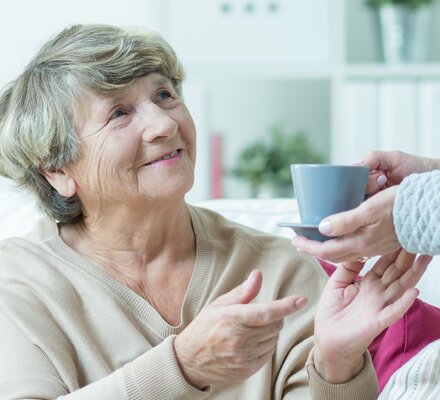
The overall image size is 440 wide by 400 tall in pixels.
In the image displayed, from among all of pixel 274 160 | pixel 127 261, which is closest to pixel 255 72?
pixel 274 160

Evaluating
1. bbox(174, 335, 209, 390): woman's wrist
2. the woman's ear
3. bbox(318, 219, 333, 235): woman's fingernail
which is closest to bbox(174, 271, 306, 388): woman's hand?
bbox(174, 335, 209, 390): woman's wrist

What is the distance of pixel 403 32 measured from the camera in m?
3.51

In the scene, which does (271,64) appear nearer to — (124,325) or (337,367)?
(124,325)

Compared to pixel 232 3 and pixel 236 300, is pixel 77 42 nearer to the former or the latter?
pixel 236 300

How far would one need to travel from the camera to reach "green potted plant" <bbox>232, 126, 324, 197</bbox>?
3.52m

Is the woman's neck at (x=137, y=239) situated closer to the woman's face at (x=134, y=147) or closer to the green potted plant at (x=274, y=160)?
the woman's face at (x=134, y=147)

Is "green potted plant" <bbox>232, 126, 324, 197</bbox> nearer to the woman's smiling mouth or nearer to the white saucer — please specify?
the woman's smiling mouth

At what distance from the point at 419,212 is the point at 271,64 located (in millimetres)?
2372

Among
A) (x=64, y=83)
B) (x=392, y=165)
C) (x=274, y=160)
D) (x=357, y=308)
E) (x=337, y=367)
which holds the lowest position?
(x=274, y=160)

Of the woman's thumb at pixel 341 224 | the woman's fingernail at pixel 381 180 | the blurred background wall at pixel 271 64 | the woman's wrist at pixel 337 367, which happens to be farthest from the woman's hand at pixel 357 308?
the blurred background wall at pixel 271 64

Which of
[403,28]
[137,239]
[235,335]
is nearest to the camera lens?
[235,335]

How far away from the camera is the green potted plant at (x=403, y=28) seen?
3.43 metres

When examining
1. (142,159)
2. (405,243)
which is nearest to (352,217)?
(405,243)

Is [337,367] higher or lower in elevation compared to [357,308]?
lower
